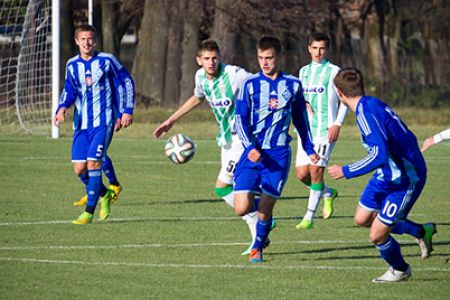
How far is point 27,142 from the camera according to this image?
72.0 feet

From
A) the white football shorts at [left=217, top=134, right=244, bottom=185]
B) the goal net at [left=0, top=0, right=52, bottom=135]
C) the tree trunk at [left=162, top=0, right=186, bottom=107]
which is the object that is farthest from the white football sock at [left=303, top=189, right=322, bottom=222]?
the tree trunk at [left=162, top=0, right=186, bottom=107]

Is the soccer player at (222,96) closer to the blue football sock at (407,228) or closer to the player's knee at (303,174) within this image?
the player's knee at (303,174)

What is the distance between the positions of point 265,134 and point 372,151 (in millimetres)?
1544

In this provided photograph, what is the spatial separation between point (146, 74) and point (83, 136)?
74.1 feet

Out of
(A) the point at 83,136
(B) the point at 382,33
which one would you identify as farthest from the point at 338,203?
(B) the point at 382,33

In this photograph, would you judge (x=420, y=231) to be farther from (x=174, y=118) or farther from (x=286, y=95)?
(x=174, y=118)

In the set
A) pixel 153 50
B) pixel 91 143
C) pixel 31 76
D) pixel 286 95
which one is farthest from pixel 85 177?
pixel 153 50

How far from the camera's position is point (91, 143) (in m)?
11.9

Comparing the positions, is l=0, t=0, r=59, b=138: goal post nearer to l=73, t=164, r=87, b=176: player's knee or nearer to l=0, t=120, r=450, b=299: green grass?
l=0, t=120, r=450, b=299: green grass

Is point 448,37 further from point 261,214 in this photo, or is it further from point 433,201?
point 261,214

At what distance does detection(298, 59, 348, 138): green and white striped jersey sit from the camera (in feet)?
40.2

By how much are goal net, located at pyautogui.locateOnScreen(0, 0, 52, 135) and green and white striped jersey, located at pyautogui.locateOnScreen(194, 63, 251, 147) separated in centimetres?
1333

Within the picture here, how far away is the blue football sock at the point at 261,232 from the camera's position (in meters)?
9.48

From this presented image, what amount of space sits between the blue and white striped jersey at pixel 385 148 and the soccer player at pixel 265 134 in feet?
3.92
